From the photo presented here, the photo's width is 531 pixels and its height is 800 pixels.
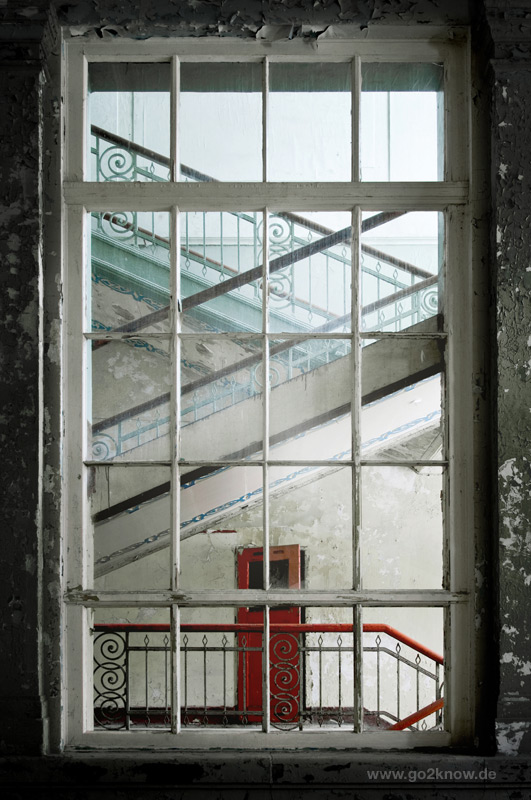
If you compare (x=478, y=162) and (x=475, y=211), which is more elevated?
(x=478, y=162)

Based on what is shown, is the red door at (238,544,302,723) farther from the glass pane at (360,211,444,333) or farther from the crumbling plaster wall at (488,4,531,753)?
the crumbling plaster wall at (488,4,531,753)

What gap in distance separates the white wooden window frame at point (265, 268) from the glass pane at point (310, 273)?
0.23m

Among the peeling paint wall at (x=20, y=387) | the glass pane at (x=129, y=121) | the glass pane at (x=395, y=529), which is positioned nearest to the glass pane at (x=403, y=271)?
the glass pane at (x=129, y=121)

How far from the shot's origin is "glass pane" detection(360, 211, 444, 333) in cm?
248

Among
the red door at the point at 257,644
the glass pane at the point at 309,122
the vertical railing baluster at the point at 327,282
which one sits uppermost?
the glass pane at the point at 309,122

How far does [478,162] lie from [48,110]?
1492 millimetres

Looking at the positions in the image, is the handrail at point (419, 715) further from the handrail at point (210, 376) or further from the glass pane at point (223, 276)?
the glass pane at point (223, 276)

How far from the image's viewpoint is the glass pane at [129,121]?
7.59 ft

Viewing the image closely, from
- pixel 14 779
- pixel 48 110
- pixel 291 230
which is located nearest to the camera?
pixel 14 779

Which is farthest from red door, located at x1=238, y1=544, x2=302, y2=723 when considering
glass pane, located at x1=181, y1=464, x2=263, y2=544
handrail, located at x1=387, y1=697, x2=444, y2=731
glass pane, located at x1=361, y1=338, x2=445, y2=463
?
glass pane, located at x1=361, y1=338, x2=445, y2=463

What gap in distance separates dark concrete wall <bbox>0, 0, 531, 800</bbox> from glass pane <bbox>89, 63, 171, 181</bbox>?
0.17 metres

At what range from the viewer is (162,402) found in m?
2.29

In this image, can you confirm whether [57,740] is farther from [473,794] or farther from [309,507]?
A: [309,507]

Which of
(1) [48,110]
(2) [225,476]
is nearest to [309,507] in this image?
(2) [225,476]
